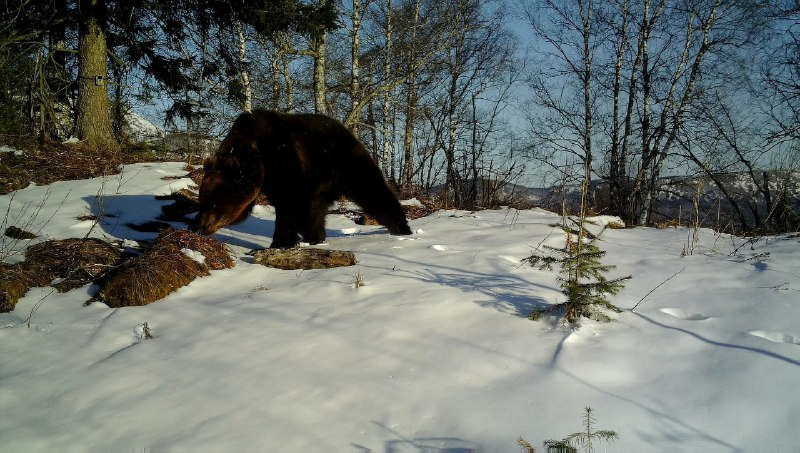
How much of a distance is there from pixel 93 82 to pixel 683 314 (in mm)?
10231

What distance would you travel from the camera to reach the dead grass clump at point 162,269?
3.00 meters

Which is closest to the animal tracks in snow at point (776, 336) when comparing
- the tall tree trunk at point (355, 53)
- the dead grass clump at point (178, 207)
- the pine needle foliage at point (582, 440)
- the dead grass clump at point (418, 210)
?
the pine needle foliage at point (582, 440)

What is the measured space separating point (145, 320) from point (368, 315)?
140 cm

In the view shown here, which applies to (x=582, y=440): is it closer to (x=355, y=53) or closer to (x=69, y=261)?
(x=69, y=261)

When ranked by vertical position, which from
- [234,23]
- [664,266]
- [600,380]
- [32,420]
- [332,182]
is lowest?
[32,420]

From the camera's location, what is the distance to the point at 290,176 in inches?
176

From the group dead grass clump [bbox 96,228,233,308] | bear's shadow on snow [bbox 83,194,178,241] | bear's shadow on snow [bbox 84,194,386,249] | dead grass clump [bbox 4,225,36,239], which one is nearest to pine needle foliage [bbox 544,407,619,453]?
dead grass clump [bbox 96,228,233,308]

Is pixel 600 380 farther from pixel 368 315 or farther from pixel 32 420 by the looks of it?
pixel 32 420

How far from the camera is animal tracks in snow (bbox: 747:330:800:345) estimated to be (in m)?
1.93

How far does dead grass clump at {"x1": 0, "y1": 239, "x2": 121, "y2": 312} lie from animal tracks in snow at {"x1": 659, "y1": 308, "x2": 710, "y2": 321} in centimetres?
383

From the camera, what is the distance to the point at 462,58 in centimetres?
1745

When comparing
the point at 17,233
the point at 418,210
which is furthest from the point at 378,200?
the point at 17,233

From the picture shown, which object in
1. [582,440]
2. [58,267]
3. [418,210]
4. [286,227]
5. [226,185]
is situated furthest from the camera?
[418,210]

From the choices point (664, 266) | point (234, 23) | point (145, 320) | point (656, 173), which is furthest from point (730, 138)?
point (145, 320)
